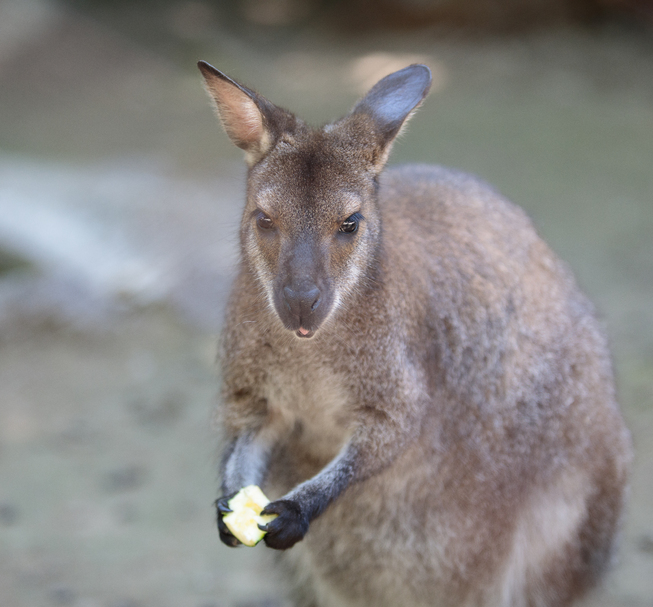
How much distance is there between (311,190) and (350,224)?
0.20m

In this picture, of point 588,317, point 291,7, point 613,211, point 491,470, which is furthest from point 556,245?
point 291,7

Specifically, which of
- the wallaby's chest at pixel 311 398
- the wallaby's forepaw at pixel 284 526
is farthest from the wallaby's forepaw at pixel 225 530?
the wallaby's chest at pixel 311 398

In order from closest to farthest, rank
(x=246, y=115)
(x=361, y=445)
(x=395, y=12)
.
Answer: (x=246, y=115), (x=361, y=445), (x=395, y=12)

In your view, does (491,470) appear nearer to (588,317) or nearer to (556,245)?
(588,317)

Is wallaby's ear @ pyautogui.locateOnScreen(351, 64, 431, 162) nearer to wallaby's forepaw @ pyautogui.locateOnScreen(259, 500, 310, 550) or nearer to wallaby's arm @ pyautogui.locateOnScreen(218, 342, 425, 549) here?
wallaby's arm @ pyautogui.locateOnScreen(218, 342, 425, 549)

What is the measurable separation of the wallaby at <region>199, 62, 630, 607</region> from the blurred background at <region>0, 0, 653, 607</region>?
0.82 meters

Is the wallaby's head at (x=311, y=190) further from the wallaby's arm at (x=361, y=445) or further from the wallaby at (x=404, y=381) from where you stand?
the wallaby's arm at (x=361, y=445)

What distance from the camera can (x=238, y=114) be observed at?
10.7 feet

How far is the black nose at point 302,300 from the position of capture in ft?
9.70

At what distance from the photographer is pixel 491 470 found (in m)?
3.84

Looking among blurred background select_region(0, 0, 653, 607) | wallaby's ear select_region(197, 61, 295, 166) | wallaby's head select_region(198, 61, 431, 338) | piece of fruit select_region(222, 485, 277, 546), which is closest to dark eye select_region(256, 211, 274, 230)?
wallaby's head select_region(198, 61, 431, 338)

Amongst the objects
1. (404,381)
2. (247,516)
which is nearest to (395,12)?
(404,381)

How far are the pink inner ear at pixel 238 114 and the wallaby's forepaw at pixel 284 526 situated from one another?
1.39m

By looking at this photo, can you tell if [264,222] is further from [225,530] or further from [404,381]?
[225,530]
